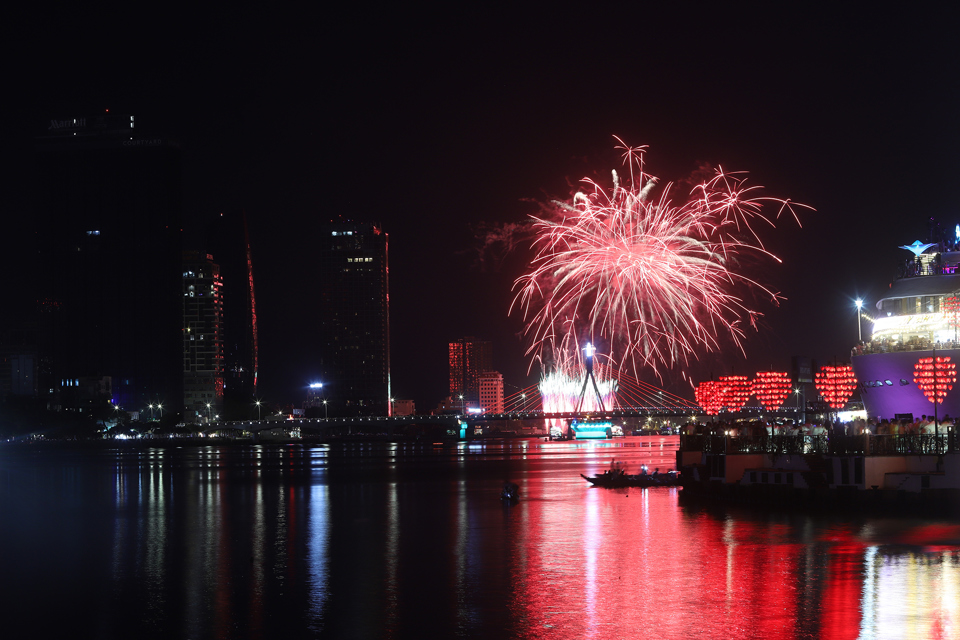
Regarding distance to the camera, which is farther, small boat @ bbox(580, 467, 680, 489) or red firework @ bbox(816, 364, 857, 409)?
small boat @ bbox(580, 467, 680, 489)

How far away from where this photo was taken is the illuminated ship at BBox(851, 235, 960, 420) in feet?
184

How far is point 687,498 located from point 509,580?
100.0 feet

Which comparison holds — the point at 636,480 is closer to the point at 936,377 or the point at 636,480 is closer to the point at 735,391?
the point at 735,391

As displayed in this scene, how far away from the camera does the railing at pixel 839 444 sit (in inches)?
1854

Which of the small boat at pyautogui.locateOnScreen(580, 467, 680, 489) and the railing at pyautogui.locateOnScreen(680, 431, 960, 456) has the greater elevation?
the railing at pyautogui.locateOnScreen(680, 431, 960, 456)

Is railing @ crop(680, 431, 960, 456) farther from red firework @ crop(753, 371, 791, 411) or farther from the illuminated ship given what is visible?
red firework @ crop(753, 371, 791, 411)

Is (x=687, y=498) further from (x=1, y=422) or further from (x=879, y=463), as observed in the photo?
(x=1, y=422)

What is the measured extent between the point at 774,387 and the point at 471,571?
48.0 m

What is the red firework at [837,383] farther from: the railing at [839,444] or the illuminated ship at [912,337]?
the railing at [839,444]

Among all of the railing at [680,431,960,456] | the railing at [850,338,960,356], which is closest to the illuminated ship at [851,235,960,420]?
the railing at [850,338,960,356]

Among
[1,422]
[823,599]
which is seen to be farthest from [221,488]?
[1,422]

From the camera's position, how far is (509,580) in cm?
3300

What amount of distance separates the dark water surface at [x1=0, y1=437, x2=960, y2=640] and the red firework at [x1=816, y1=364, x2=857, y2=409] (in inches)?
483

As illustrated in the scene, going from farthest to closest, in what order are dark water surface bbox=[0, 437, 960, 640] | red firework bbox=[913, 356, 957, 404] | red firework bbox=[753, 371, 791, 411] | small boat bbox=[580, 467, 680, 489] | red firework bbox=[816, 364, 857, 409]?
red firework bbox=[753, 371, 791, 411] < small boat bbox=[580, 467, 680, 489] < red firework bbox=[816, 364, 857, 409] < red firework bbox=[913, 356, 957, 404] < dark water surface bbox=[0, 437, 960, 640]
